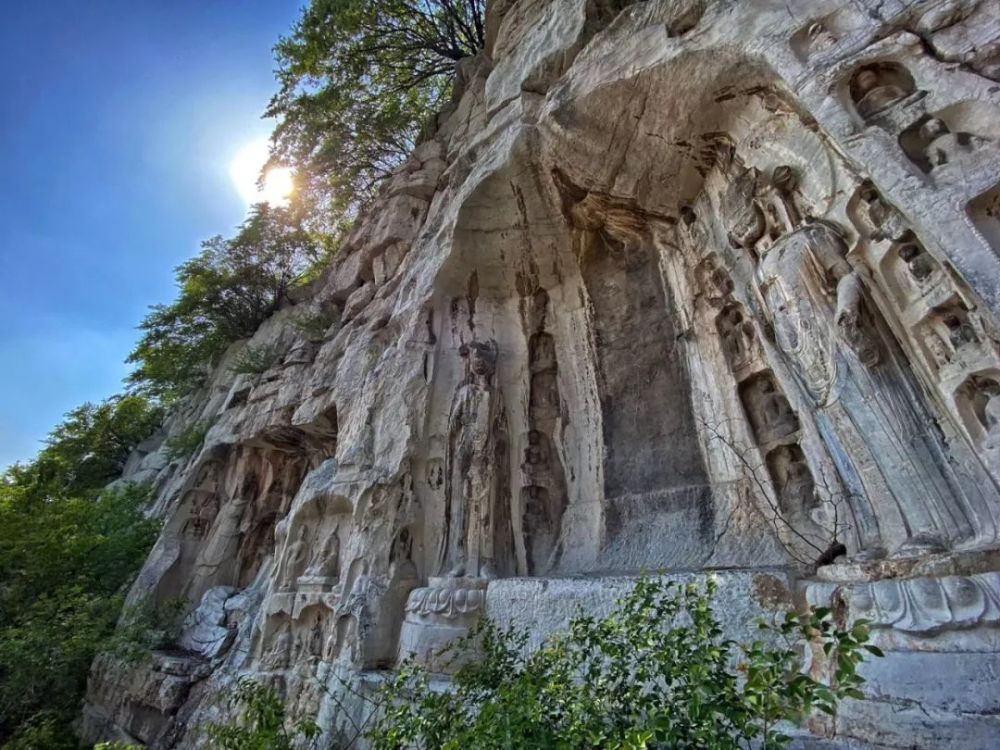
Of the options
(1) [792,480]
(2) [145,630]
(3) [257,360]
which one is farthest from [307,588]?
(3) [257,360]

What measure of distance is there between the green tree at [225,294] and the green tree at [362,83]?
214 centimetres

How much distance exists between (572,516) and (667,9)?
459 cm

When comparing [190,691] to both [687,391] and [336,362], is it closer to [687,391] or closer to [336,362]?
[336,362]

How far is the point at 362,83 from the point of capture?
1009 centimetres

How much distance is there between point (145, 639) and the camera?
6.42 meters

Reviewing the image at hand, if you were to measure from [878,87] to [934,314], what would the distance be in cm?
150

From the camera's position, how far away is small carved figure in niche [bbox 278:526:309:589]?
5195mm

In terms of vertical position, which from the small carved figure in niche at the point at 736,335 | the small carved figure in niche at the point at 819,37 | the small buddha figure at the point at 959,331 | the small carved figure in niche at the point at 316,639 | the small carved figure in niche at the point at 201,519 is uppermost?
the small carved figure in niche at the point at 819,37

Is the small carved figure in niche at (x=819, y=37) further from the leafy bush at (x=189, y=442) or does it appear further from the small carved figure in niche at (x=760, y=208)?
the leafy bush at (x=189, y=442)

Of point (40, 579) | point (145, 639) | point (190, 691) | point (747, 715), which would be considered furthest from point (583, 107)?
point (40, 579)

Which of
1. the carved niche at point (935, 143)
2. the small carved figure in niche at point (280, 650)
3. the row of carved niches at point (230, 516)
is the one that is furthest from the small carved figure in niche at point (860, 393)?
the row of carved niches at point (230, 516)

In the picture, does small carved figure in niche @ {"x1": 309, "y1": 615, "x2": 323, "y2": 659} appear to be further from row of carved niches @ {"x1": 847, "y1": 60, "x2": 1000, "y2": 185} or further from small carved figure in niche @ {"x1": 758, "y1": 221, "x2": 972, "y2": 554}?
row of carved niches @ {"x1": 847, "y1": 60, "x2": 1000, "y2": 185}

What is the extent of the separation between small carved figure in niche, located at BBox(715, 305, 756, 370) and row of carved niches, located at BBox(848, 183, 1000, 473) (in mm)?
1189

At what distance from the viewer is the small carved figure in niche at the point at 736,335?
407 cm
